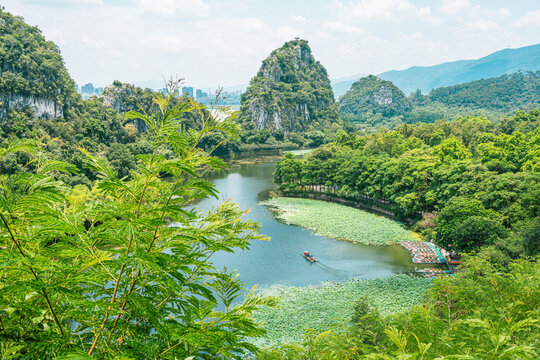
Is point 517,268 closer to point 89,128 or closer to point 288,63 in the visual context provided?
point 89,128

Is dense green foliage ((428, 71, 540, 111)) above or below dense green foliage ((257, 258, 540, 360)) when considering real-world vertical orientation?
above

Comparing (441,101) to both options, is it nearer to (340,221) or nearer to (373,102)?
(373,102)

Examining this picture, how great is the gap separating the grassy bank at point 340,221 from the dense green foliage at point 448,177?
177 centimetres

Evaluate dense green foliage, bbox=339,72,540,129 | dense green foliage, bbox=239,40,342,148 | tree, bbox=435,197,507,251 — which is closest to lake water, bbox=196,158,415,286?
tree, bbox=435,197,507,251

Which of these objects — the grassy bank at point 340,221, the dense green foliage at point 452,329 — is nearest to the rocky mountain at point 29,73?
the grassy bank at point 340,221

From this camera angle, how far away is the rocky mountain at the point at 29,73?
119ft

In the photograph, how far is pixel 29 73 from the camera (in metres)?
39.0

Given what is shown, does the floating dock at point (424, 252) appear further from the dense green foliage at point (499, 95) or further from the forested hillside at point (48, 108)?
the dense green foliage at point (499, 95)

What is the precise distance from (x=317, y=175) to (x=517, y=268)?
27.7m

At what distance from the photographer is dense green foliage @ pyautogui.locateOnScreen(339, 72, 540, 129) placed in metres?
Answer: 96.5

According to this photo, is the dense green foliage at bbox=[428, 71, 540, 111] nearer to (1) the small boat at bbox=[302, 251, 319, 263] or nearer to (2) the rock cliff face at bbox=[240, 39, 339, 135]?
(2) the rock cliff face at bbox=[240, 39, 339, 135]

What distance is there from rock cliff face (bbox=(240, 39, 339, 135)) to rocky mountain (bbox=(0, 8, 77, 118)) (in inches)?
1670

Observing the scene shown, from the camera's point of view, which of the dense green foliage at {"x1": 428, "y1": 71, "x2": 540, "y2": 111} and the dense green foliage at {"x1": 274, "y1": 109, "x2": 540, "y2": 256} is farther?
the dense green foliage at {"x1": 428, "y1": 71, "x2": 540, "y2": 111}

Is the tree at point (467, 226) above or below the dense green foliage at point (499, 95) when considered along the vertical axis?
below
